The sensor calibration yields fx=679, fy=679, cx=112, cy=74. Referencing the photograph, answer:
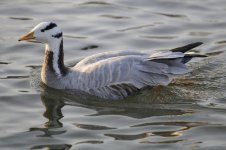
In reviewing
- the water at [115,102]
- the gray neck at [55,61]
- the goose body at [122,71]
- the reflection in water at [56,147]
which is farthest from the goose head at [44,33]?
the reflection in water at [56,147]

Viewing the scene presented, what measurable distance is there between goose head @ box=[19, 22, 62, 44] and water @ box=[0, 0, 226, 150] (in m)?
0.81

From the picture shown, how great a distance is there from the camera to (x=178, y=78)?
11281 millimetres

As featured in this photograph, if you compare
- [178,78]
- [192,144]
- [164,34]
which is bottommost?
[192,144]

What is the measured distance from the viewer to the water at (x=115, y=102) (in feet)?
29.1

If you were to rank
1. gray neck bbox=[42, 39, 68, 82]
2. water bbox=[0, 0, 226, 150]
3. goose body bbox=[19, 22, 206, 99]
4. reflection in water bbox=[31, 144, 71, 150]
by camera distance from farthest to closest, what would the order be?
gray neck bbox=[42, 39, 68, 82] < goose body bbox=[19, 22, 206, 99] < water bbox=[0, 0, 226, 150] < reflection in water bbox=[31, 144, 71, 150]

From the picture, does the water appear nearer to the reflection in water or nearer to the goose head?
the reflection in water

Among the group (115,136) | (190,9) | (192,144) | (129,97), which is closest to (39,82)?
(129,97)

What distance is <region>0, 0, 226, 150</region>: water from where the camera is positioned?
8883 mm

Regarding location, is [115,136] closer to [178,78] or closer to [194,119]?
[194,119]

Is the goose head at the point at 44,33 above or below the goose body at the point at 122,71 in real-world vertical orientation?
above

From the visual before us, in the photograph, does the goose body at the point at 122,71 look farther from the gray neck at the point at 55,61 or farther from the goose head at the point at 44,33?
the gray neck at the point at 55,61

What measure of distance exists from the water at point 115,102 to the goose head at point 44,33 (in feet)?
2.65

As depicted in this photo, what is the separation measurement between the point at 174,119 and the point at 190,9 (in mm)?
5457

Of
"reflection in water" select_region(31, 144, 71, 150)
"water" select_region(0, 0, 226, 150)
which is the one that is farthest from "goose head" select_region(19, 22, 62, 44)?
"reflection in water" select_region(31, 144, 71, 150)
